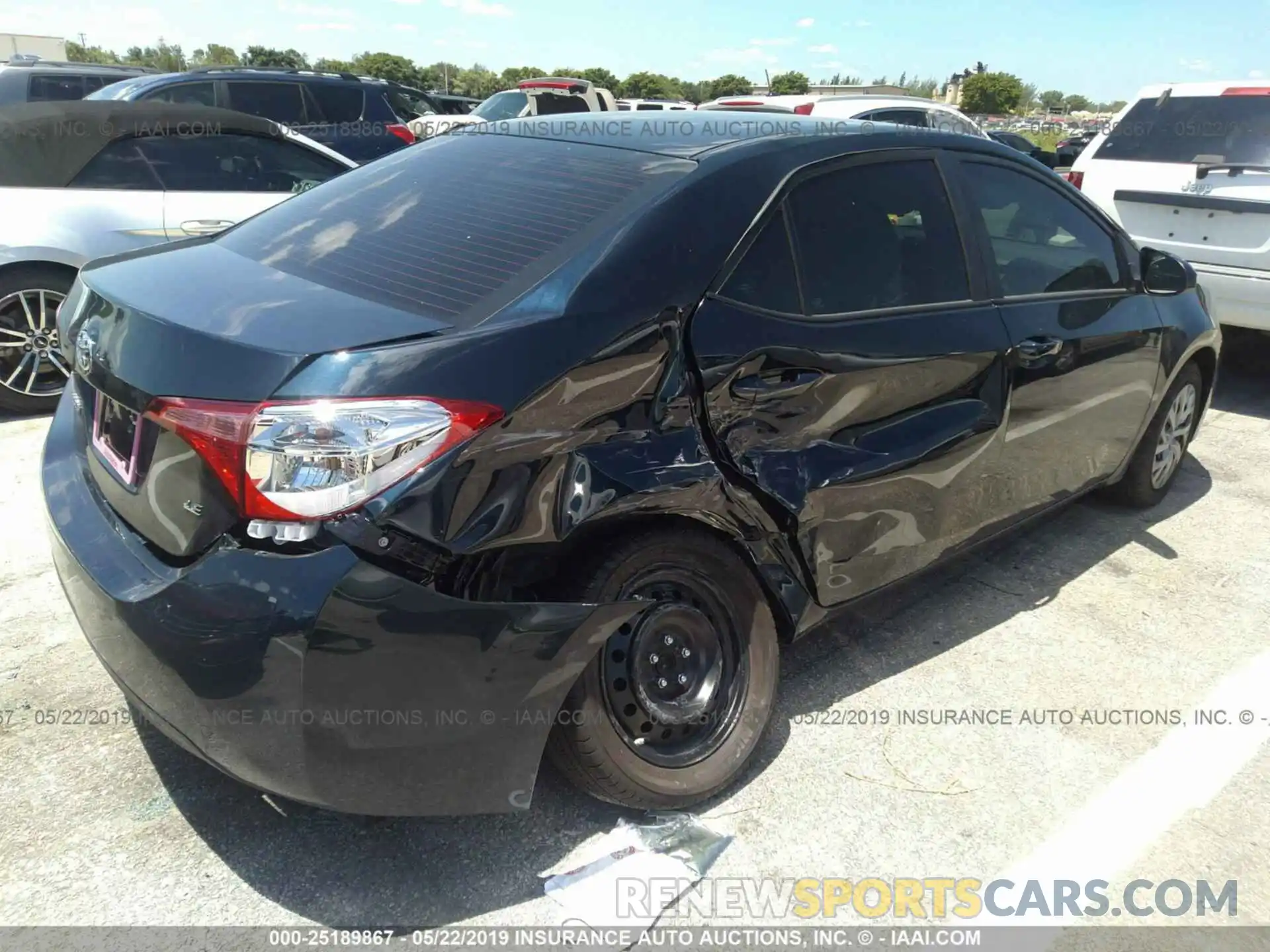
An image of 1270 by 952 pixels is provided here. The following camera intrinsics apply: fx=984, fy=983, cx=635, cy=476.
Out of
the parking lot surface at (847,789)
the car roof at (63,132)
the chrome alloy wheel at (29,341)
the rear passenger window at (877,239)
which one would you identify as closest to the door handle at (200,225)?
the car roof at (63,132)

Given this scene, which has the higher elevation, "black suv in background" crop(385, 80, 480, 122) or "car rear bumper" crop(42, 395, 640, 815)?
"car rear bumper" crop(42, 395, 640, 815)

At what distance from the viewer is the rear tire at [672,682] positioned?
2291mm

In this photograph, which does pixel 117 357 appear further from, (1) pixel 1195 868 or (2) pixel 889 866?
(1) pixel 1195 868

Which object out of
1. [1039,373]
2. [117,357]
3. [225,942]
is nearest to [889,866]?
[225,942]

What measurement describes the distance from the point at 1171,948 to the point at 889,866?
65 cm

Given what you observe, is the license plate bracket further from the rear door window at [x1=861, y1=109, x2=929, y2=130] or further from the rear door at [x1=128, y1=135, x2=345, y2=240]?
the rear door window at [x1=861, y1=109, x2=929, y2=130]

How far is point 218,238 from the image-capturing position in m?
2.96

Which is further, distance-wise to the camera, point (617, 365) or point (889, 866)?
point (889, 866)

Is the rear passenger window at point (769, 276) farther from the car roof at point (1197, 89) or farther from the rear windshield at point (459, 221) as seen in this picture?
the car roof at point (1197, 89)

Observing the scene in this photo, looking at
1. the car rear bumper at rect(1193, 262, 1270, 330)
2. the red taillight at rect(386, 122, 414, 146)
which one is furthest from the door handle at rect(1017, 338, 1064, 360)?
the red taillight at rect(386, 122, 414, 146)

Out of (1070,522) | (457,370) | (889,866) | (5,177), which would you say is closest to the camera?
(457,370)

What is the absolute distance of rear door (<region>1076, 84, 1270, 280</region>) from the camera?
19.5 ft

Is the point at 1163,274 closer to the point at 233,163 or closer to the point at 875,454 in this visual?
the point at 875,454

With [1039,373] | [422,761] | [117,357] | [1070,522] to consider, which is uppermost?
[117,357]
